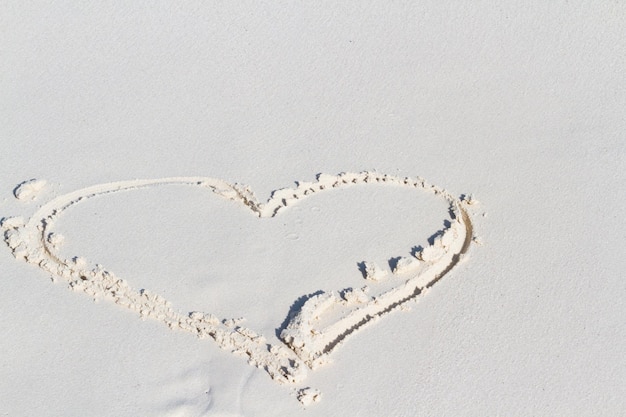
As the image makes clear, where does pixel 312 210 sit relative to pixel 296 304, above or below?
above

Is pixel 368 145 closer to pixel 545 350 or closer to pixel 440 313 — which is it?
pixel 440 313

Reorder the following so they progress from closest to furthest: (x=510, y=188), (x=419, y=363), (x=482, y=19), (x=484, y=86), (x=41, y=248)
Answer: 1. (x=419, y=363)
2. (x=41, y=248)
3. (x=510, y=188)
4. (x=484, y=86)
5. (x=482, y=19)

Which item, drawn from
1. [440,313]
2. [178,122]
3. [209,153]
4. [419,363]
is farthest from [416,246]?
[178,122]

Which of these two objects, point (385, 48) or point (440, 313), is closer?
point (440, 313)

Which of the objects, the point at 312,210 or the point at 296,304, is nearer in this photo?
the point at 296,304
